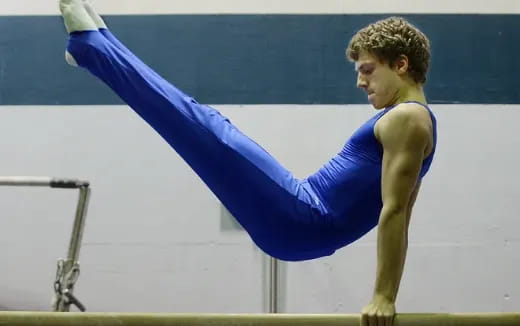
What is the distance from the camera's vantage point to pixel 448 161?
3438mm

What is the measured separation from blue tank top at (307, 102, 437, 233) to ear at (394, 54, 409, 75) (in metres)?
0.14

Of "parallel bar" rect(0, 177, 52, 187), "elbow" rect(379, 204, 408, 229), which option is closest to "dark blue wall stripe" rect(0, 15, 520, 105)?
"parallel bar" rect(0, 177, 52, 187)

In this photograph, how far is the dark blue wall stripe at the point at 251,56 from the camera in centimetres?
355

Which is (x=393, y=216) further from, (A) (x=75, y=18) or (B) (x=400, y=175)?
(A) (x=75, y=18)

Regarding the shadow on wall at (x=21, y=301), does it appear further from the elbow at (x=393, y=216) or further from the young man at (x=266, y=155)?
the elbow at (x=393, y=216)

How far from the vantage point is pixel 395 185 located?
5.54 feet

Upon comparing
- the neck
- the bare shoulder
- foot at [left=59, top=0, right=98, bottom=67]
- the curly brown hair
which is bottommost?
the bare shoulder

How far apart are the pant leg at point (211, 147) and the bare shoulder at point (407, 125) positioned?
375 millimetres


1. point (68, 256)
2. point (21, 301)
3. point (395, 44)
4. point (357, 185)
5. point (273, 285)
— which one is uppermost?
point (395, 44)

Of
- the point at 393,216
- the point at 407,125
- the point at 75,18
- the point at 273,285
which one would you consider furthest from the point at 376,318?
the point at 273,285

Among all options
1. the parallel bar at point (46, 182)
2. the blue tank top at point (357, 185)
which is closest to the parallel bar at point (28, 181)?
the parallel bar at point (46, 182)

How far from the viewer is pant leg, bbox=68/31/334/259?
1909 millimetres

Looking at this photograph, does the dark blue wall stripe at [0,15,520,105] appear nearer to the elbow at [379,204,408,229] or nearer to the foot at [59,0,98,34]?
the foot at [59,0,98,34]

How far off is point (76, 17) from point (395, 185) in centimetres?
116
